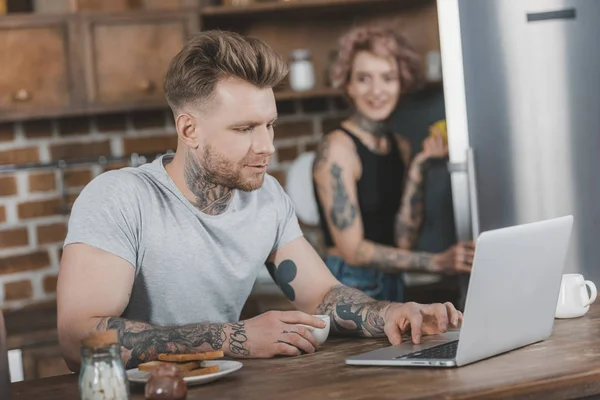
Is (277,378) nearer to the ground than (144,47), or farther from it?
nearer to the ground

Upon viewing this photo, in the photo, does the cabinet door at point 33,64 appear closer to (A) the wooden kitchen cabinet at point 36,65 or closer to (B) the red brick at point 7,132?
(A) the wooden kitchen cabinet at point 36,65

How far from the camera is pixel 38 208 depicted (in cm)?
397

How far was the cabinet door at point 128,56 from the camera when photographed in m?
3.78

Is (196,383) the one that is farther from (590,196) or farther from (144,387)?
(590,196)

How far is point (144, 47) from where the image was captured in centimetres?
382

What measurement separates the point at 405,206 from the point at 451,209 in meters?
0.16

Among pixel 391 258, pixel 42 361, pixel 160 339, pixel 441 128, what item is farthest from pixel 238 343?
pixel 441 128

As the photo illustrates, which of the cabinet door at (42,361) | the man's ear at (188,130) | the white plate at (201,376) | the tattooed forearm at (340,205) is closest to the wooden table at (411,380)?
the white plate at (201,376)

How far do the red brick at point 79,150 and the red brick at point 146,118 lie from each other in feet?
0.43

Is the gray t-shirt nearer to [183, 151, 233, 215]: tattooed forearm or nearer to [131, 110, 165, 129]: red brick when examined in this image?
[183, 151, 233, 215]: tattooed forearm

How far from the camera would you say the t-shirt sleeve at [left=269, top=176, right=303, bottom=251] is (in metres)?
2.50

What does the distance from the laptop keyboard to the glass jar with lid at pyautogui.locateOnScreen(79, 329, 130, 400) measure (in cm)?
51

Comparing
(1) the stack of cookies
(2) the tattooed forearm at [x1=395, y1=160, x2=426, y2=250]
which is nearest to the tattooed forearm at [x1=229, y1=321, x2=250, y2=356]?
(1) the stack of cookies

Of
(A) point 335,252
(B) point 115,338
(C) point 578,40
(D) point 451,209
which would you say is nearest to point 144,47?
(A) point 335,252
